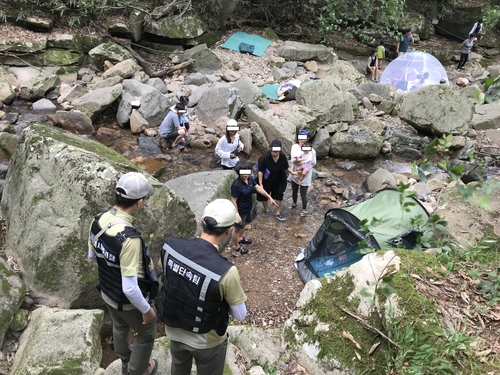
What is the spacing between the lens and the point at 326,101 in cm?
1069

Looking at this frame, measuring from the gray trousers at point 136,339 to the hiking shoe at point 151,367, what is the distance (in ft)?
0.34

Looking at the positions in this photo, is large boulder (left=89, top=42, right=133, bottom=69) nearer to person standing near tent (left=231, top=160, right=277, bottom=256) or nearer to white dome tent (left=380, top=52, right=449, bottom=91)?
person standing near tent (left=231, top=160, right=277, bottom=256)

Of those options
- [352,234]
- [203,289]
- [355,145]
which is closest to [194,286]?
[203,289]

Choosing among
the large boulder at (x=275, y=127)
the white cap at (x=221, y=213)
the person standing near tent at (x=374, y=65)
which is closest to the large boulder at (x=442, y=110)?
the large boulder at (x=275, y=127)

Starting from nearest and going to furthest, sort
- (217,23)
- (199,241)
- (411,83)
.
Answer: (199,241) < (411,83) < (217,23)

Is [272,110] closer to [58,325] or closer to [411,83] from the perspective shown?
[411,83]

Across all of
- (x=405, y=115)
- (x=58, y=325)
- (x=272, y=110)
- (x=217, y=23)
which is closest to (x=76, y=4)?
(x=217, y=23)

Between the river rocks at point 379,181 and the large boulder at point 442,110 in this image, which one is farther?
the large boulder at point 442,110

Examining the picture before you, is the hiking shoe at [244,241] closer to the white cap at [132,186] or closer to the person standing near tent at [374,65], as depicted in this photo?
the white cap at [132,186]

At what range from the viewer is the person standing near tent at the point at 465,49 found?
16.3 meters

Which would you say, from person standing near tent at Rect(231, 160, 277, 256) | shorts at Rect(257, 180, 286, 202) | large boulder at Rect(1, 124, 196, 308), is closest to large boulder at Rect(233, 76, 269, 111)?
shorts at Rect(257, 180, 286, 202)

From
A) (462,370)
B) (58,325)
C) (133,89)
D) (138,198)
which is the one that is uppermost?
(138,198)

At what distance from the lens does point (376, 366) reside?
2.93 m

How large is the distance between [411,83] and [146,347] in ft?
44.8
